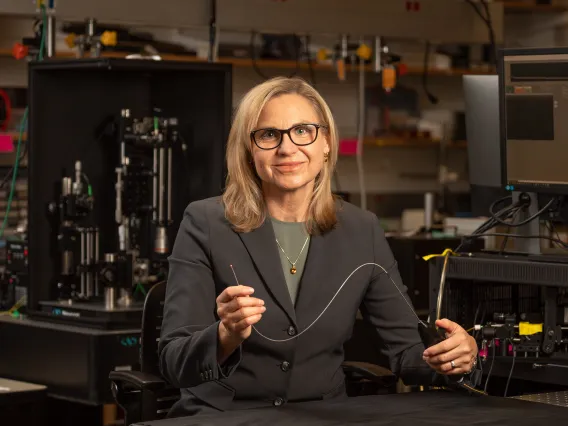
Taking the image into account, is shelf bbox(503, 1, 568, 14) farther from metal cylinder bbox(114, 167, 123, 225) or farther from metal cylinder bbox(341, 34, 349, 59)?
metal cylinder bbox(114, 167, 123, 225)

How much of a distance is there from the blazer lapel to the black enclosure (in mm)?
1360

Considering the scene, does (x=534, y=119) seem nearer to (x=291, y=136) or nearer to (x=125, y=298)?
(x=291, y=136)

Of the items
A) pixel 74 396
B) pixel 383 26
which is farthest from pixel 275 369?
pixel 383 26

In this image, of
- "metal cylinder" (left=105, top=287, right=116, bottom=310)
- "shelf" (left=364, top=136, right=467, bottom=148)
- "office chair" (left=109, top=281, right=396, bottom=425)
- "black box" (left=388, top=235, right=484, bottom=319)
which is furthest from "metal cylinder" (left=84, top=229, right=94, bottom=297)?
"shelf" (left=364, top=136, right=467, bottom=148)

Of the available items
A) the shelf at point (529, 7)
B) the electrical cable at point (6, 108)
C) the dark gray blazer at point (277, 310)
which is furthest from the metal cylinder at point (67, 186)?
the shelf at point (529, 7)

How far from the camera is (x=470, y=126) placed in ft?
9.96

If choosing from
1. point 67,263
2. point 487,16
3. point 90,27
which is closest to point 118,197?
point 67,263

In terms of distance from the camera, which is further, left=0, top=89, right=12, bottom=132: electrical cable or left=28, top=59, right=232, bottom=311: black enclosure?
left=0, top=89, right=12, bottom=132: electrical cable

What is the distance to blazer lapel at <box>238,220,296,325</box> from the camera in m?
2.29

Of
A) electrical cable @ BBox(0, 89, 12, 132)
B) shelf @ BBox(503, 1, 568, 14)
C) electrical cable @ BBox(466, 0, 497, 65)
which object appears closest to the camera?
electrical cable @ BBox(466, 0, 497, 65)

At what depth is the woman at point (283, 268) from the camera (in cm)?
227

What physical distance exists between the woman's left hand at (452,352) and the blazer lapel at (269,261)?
33cm

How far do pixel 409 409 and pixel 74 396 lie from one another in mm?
1809

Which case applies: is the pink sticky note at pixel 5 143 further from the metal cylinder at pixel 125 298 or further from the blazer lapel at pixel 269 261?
the blazer lapel at pixel 269 261
